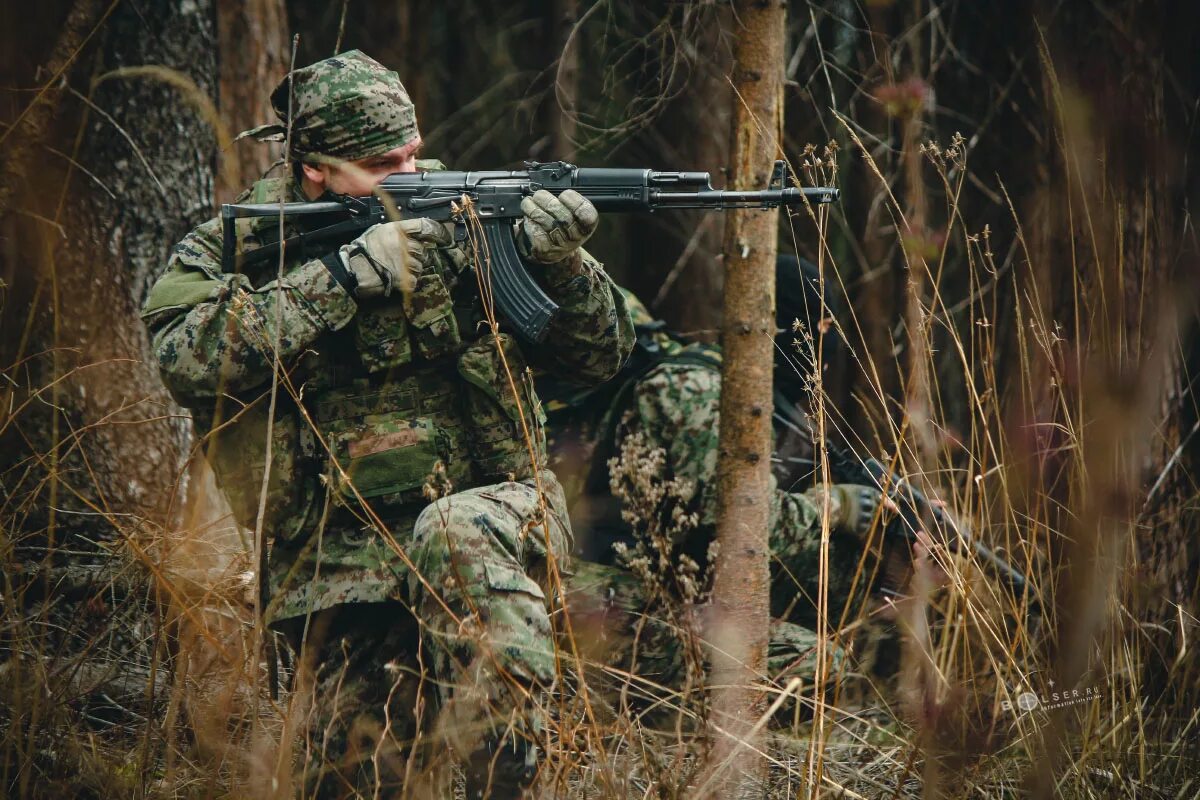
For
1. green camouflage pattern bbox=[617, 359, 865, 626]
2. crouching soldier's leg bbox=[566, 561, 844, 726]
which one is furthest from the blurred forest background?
crouching soldier's leg bbox=[566, 561, 844, 726]

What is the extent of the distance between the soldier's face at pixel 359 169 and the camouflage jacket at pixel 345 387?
11 centimetres

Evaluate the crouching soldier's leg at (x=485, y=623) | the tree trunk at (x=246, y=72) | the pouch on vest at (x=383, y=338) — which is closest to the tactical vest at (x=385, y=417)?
the pouch on vest at (x=383, y=338)

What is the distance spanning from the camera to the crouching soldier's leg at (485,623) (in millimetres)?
2004

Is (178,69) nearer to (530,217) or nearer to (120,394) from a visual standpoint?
(120,394)

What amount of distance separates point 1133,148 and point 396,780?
1902 millimetres

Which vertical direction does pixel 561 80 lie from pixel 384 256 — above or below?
above

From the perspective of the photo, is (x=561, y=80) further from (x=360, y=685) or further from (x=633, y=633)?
(x=360, y=685)

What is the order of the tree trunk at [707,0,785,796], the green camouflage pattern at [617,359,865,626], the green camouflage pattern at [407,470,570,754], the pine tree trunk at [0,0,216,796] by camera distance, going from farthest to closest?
1. the green camouflage pattern at [617,359,865,626]
2. the pine tree trunk at [0,0,216,796]
3. the tree trunk at [707,0,785,796]
4. the green camouflage pattern at [407,470,570,754]

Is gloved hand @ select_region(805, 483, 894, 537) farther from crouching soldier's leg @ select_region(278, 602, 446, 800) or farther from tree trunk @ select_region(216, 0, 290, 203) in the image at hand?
tree trunk @ select_region(216, 0, 290, 203)

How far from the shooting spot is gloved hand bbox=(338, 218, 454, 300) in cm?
250

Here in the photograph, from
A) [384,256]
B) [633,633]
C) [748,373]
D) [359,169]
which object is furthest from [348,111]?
[633,633]

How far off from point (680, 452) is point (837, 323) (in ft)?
5.62

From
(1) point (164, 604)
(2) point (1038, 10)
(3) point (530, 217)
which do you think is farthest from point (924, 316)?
(2) point (1038, 10)

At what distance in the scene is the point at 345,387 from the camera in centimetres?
261
